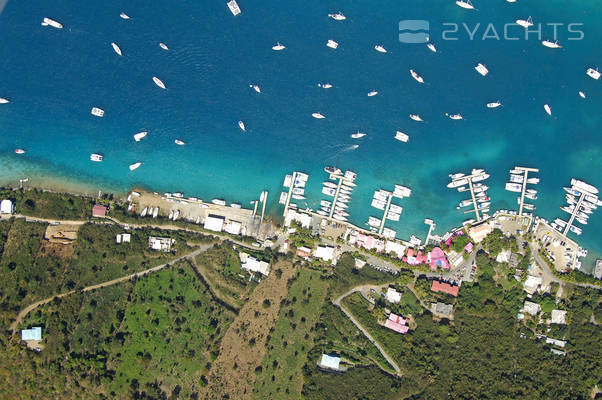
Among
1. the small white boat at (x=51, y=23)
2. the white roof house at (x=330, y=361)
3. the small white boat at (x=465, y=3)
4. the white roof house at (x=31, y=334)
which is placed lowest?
the white roof house at (x=31, y=334)

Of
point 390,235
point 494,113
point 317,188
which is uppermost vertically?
point 494,113

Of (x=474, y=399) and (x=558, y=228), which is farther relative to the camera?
(x=558, y=228)

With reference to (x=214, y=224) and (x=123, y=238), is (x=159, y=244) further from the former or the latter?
(x=214, y=224)

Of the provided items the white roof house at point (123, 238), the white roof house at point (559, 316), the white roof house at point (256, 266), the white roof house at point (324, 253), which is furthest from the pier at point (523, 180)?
the white roof house at point (123, 238)

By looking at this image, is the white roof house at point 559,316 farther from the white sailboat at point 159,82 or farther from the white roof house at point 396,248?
the white sailboat at point 159,82

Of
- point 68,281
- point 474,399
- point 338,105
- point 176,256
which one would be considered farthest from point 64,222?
point 474,399

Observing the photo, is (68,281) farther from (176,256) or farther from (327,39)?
(327,39)
